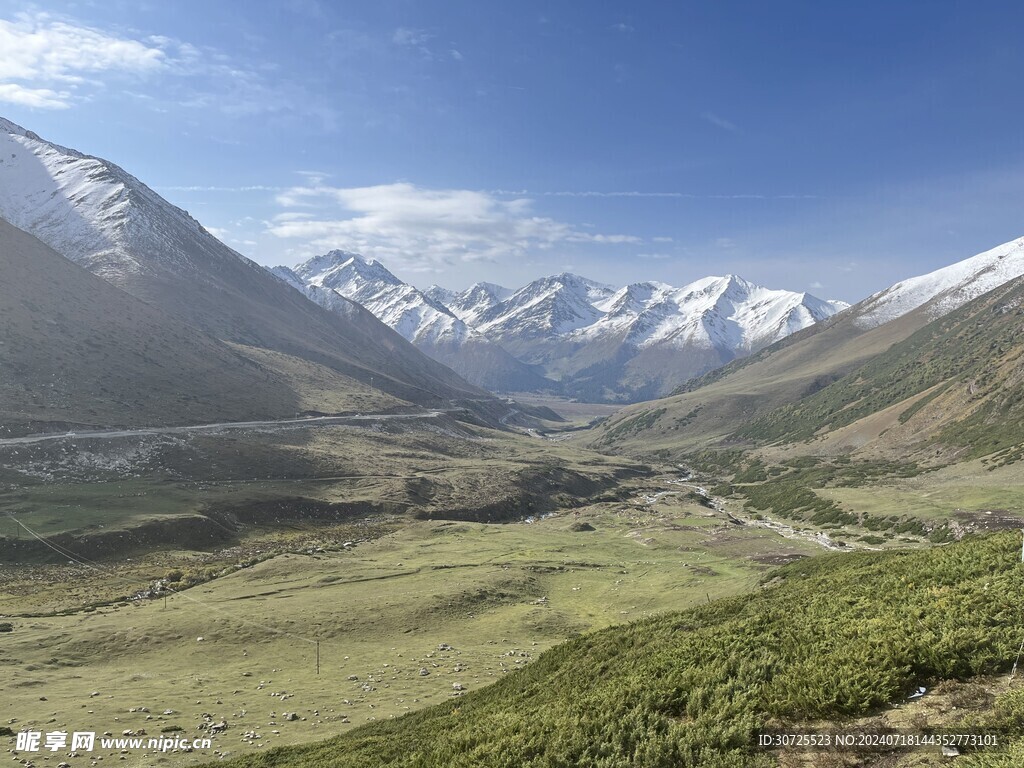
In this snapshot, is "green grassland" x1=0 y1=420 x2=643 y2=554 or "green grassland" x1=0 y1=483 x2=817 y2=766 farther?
"green grassland" x1=0 y1=420 x2=643 y2=554

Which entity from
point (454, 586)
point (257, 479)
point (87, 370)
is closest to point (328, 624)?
point (454, 586)

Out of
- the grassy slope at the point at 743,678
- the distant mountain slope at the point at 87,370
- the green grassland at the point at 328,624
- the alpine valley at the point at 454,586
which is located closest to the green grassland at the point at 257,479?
the alpine valley at the point at 454,586

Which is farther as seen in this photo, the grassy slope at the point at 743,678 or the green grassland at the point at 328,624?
the green grassland at the point at 328,624

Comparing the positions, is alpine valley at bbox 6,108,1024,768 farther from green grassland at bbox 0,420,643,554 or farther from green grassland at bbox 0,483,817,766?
green grassland at bbox 0,420,643,554

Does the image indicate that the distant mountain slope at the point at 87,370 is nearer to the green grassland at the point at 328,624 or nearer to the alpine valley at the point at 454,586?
the alpine valley at the point at 454,586

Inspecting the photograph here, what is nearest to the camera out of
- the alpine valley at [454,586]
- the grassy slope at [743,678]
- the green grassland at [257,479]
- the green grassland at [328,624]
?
the grassy slope at [743,678]

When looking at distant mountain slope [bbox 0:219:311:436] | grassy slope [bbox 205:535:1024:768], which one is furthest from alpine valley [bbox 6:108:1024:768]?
distant mountain slope [bbox 0:219:311:436]

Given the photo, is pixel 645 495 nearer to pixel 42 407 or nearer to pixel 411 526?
pixel 411 526
